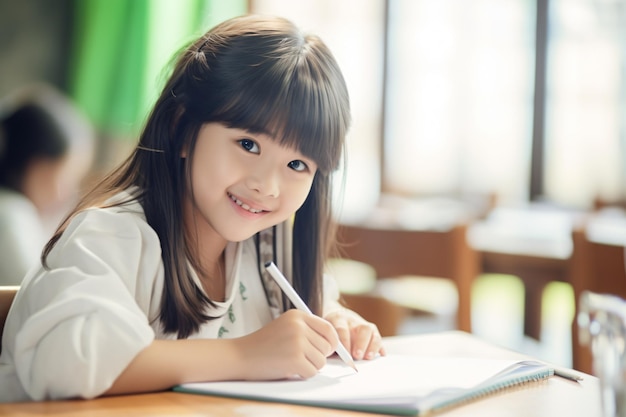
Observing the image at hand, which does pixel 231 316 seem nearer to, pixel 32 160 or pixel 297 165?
pixel 297 165

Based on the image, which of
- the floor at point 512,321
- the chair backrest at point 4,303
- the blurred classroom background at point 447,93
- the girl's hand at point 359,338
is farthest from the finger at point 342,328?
the blurred classroom background at point 447,93

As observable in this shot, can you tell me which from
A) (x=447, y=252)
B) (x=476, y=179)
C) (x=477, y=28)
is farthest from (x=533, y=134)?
(x=447, y=252)

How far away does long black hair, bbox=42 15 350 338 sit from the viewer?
980 mm

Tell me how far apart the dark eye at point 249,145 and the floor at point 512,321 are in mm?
2326

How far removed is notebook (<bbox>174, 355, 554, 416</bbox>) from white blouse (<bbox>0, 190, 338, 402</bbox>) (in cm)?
9

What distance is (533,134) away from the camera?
17.1 ft

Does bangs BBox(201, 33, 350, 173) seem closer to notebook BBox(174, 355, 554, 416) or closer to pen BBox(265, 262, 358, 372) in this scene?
pen BBox(265, 262, 358, 372)

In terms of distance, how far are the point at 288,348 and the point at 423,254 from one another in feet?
4.22

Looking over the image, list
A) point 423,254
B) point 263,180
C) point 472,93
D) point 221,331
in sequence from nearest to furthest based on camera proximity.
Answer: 1. point 263,180
2. point 221,331
3. point 423,254
4. point 472,93

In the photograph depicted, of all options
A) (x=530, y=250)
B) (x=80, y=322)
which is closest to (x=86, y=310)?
(x=80, y=322)

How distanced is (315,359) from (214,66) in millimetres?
413

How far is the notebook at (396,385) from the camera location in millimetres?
751

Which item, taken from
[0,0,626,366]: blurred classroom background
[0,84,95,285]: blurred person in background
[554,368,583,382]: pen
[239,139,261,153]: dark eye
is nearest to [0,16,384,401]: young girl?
[239,139,261,153]: dark eye

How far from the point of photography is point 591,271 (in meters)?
1.82
